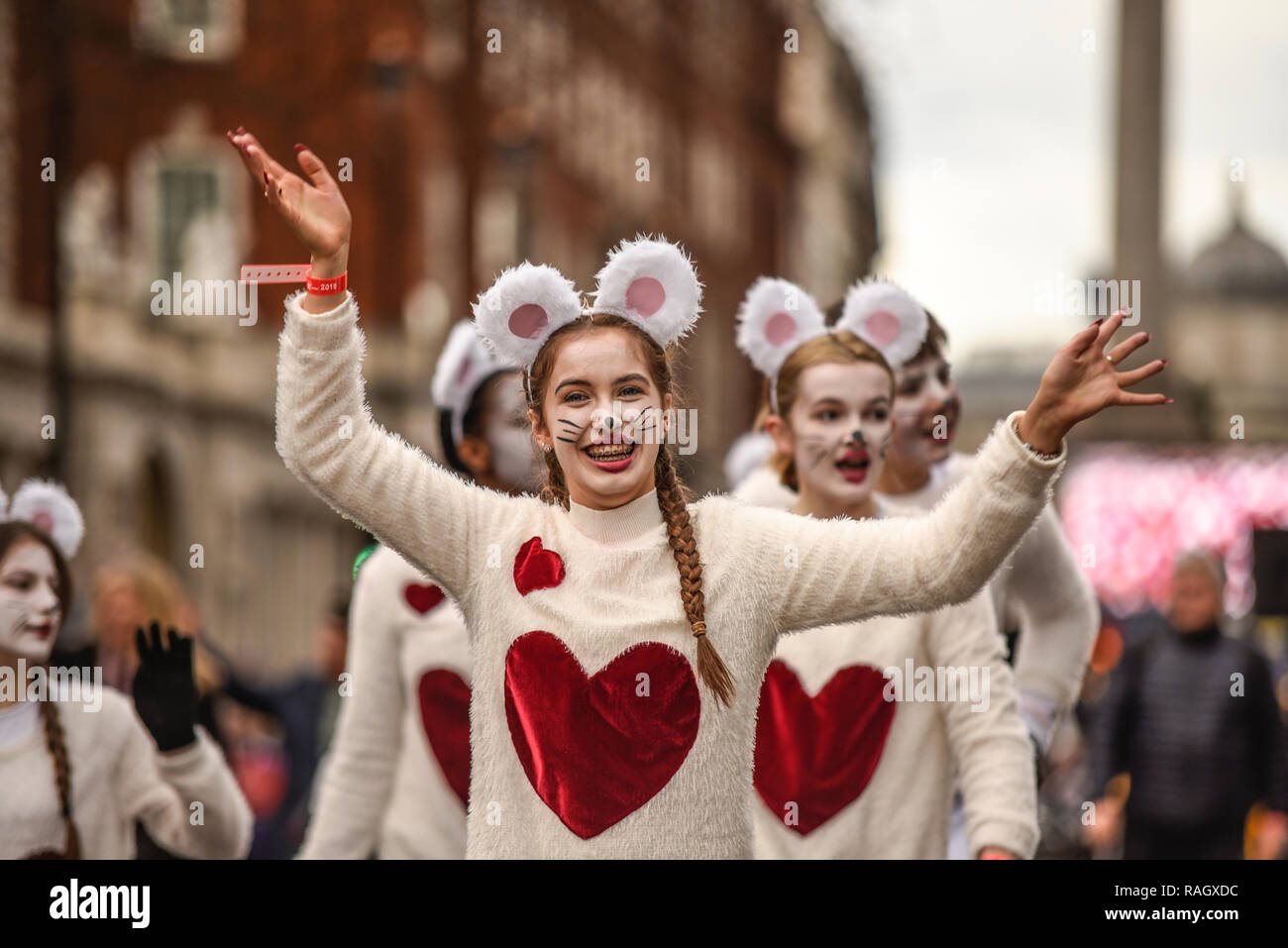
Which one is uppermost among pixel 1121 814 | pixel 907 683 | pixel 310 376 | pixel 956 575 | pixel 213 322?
pixel 213 322

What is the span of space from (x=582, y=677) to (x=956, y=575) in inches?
26.3

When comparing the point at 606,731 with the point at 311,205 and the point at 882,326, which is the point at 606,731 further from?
the point at 882,326

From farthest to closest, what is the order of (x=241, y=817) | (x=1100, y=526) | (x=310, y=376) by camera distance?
(x=1100, y=526) < (x=241, y=817) < (x=310, y=376)

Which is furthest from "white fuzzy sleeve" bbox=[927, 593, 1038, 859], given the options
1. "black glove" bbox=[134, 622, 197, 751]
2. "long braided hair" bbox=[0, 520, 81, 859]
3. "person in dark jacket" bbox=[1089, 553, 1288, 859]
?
"person in dark jacket" bbox=[1089, 553, 1288, 859]

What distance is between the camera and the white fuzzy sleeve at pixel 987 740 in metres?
4.75

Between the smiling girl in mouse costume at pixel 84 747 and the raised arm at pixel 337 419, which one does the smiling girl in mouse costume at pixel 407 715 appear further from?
the raised arm at pixel 337 419

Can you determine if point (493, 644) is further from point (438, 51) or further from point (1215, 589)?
point (438, 51)

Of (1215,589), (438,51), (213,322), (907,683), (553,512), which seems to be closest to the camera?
(553,512)

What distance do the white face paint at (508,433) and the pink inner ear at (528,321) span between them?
6.38 ft

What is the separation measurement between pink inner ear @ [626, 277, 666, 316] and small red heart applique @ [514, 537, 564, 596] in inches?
18.6

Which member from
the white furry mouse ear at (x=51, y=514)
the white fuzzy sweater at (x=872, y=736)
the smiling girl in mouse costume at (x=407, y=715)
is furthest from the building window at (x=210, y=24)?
the white fuzzy sweater at (x=872, y=736)

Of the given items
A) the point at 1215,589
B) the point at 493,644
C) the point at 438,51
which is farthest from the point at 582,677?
the point at 438,51

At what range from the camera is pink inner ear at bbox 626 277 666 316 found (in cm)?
394

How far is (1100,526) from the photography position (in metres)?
40.1
